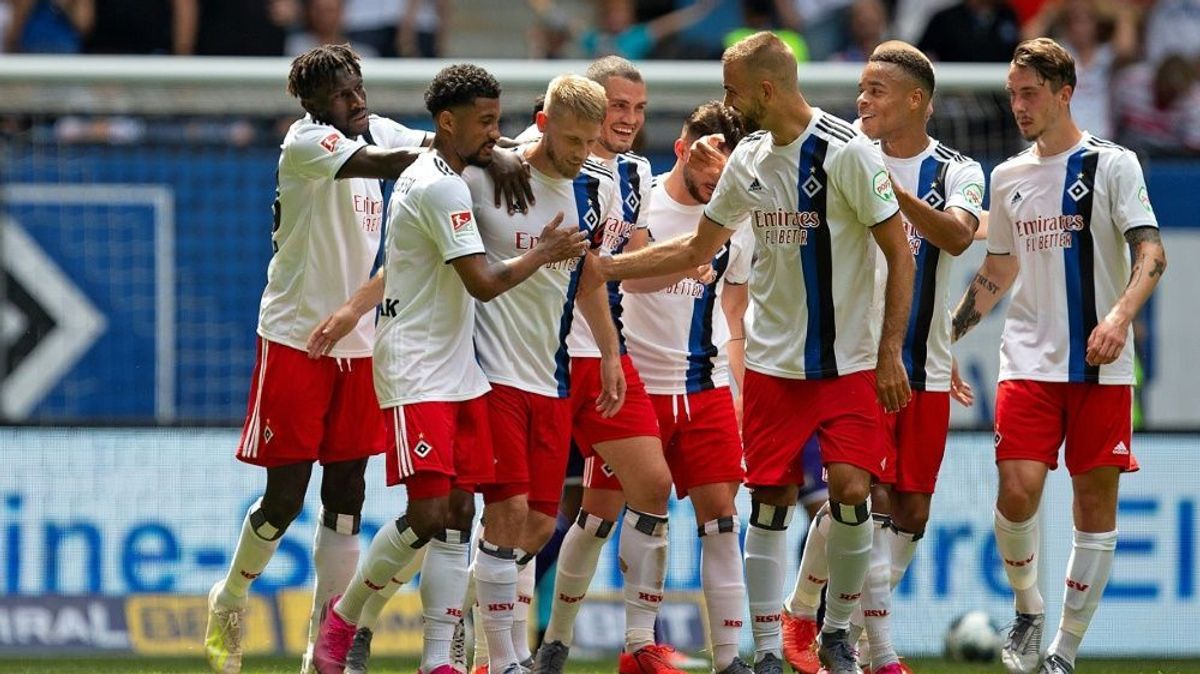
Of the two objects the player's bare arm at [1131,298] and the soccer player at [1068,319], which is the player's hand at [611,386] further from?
the player's bare arm at [1131,298]

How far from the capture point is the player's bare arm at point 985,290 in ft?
29.2

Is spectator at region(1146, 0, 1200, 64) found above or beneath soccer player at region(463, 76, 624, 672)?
above

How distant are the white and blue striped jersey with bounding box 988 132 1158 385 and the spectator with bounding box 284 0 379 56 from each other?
7.04 metres

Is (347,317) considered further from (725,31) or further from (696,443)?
(725,31)

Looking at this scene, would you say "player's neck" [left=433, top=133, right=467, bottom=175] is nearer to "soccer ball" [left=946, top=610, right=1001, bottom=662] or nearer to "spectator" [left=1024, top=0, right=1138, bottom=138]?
"soccer ball" [left=946, top=610, right=1001, bottom=662]

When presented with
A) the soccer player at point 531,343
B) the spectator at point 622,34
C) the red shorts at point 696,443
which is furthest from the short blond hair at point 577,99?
the spectator at point 622,34

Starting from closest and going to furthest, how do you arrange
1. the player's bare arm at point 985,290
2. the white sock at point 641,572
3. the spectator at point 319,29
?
the white sock at point 641,572 < the player's bare arm at point 985,290 < the spectator at point 319,29

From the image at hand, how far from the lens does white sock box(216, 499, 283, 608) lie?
874cm

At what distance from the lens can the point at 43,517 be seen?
11219mm

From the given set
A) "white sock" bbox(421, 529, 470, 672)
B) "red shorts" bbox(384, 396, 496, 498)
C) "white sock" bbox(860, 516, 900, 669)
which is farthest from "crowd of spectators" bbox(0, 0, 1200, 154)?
"white sock" bbox(421, 529, 470, 672)

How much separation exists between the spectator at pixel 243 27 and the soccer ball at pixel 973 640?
6.44m

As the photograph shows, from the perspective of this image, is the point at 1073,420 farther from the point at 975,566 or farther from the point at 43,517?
the point at 43,517

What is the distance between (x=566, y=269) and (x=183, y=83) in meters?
4.75

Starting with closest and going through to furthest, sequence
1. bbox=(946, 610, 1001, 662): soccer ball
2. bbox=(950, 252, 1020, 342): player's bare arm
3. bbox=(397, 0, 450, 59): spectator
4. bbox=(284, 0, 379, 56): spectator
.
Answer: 1. bbox=(950, 252, 1020, 342): player's bare arm
2. bbox=(946, 610, 1001, 662): soccer ball
3. bbox=(284, 0, 379, 56): spectator
4. bbox=(397, 0, 450, 59): spectator
